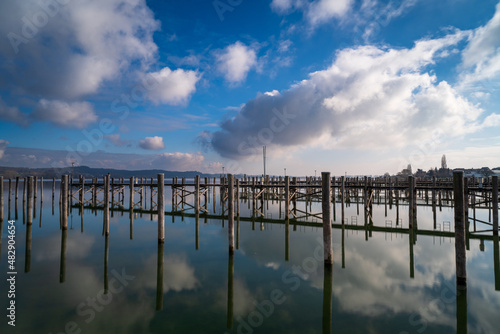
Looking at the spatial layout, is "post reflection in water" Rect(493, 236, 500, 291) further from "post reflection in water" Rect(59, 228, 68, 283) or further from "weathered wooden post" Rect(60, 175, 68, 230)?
"weathered wooden post" Rect(60, 175, 68, 230)

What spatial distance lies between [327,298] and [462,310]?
15.2 feet

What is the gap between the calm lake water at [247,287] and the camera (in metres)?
7.60

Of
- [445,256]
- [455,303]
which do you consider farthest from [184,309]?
[445,256]

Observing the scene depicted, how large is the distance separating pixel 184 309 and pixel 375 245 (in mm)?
13284

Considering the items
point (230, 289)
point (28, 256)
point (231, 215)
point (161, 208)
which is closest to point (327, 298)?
point (230, 289)

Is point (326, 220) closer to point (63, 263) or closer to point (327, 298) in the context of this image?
point (327, 298)

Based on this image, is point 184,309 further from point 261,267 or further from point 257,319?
point 261,267

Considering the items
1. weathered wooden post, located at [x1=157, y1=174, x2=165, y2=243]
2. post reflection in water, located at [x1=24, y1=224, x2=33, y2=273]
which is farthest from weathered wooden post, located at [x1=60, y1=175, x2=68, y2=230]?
weathered wooden post, located at [x1=157, y1=174, x2=165, y2=243]

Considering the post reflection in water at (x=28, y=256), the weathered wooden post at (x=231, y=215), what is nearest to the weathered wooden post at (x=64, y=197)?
the post reflection in water at (x=28, y=256)

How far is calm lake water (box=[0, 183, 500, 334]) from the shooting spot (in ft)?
24.9

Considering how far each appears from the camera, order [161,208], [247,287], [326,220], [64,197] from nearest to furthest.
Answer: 1. [247,287]
2. [326,220]
3. [161,208]
4. [64,197]

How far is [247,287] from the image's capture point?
1004 centimetres

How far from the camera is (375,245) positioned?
52.7 feet

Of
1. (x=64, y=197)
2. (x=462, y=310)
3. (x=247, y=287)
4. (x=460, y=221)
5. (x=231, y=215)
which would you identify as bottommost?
(x=462, y=310)
